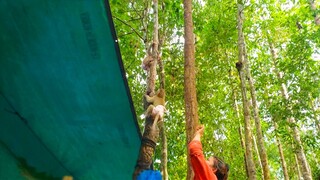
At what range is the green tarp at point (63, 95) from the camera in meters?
1.84

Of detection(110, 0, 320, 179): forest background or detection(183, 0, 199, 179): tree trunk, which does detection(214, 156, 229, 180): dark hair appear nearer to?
detection(183, 0, 199, 179): tree trunk

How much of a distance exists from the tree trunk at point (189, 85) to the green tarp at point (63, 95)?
115cm

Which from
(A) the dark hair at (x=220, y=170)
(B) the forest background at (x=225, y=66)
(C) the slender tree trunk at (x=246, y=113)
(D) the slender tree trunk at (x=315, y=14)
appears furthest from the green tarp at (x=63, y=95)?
(D) the slender tree trunk at (x=315, y=14)

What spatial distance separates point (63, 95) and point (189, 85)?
2046 millimetres

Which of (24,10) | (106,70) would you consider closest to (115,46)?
(106,70)

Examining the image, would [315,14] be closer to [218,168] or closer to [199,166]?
[218,168]

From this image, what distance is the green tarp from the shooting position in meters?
1.84

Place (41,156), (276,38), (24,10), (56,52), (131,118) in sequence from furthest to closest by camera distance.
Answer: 1. (276,38)
2. (41,156)
3. (131,118)
4. (56,52)
5. (24,10)

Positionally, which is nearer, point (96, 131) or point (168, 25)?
point (96, 131)

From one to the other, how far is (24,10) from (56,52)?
0.30m

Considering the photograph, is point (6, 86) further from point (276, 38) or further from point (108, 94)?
point (276, 38)

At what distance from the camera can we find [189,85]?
3.94 metres

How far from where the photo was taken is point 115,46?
197 cm

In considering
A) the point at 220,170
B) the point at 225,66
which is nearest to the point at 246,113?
the point at 225,66
